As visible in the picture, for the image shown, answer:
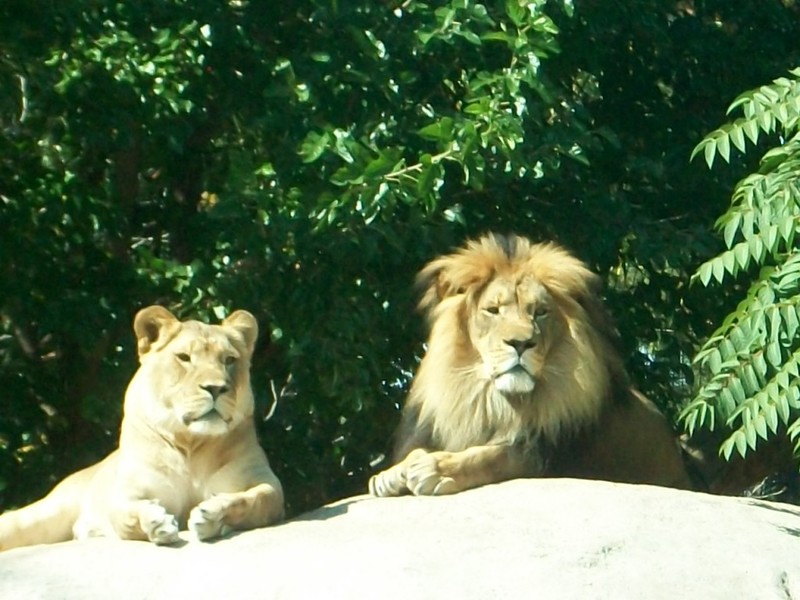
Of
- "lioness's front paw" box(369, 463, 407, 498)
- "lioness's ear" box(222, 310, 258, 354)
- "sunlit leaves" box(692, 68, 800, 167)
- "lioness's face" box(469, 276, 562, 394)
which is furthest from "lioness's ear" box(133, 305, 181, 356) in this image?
"sunlit leaves" box(692, 68, 800, 167)

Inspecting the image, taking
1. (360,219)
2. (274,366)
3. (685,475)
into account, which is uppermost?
(360,219)

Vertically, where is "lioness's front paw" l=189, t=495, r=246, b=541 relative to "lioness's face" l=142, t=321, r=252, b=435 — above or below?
below

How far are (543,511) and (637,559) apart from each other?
508mm

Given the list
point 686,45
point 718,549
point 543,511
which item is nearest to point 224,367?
point 543,511

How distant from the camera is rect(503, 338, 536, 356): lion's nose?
22.6ft

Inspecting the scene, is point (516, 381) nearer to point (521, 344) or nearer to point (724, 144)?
point (521, 344)

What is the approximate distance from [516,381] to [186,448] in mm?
1522

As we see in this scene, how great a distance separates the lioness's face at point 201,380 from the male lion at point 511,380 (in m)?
1.02

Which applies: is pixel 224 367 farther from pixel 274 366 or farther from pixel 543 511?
pixel 274 366

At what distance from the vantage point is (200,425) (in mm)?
5969

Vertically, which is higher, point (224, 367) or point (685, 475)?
point (224, 367)

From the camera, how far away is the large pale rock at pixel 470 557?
5594 mm

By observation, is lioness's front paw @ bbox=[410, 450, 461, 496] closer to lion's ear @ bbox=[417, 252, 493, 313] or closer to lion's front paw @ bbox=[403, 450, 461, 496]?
lion's front paw @ bbox=[403, 450, 461, 496]

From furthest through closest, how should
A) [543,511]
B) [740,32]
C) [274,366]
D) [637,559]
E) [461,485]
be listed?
[740,32] < [274,366] < [461,485] < [543,511] < [637,559]
